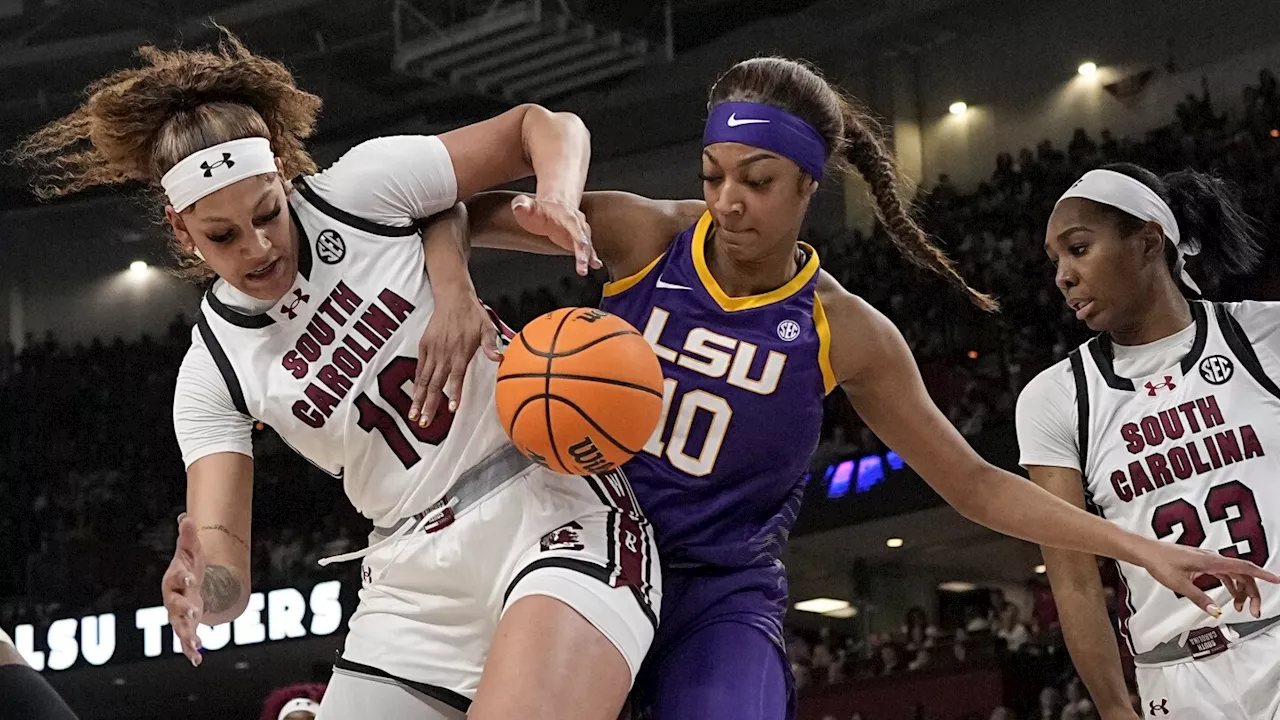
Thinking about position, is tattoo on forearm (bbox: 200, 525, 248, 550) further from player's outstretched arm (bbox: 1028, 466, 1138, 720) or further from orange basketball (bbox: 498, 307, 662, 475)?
player's outstretched arm (bbox: 1028, 466, 1138, 720)

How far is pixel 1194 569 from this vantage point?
3.31m

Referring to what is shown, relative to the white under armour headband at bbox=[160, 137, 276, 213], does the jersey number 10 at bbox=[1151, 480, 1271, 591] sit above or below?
below

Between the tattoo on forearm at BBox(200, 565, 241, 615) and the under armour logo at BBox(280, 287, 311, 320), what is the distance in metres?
0.53

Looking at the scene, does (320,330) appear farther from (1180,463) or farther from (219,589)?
(1180,463)

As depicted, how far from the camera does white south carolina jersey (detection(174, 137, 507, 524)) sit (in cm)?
294

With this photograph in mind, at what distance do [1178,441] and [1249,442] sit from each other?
18 centimetres

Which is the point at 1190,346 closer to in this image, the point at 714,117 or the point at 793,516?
the point at 793,516

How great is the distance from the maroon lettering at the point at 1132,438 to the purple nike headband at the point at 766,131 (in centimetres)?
143

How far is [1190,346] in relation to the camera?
13.9 ft

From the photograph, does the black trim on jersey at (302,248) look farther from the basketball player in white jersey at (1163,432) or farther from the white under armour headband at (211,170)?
the basketball player in white jersey at (1163,432)

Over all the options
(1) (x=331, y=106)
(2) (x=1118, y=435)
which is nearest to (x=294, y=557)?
(1) (x=331, y=106)

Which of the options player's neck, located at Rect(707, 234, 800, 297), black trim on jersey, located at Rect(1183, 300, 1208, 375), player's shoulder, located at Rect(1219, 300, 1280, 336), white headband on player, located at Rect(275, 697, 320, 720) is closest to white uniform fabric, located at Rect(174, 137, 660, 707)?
player's neck, located at Rect(707, 234, 800, 297)

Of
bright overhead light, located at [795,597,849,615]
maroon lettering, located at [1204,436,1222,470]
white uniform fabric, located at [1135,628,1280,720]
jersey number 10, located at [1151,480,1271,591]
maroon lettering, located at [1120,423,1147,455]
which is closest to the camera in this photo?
white uniform fabric, located at [1135,628,1280,720]

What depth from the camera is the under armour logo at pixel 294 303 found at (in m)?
3.00
